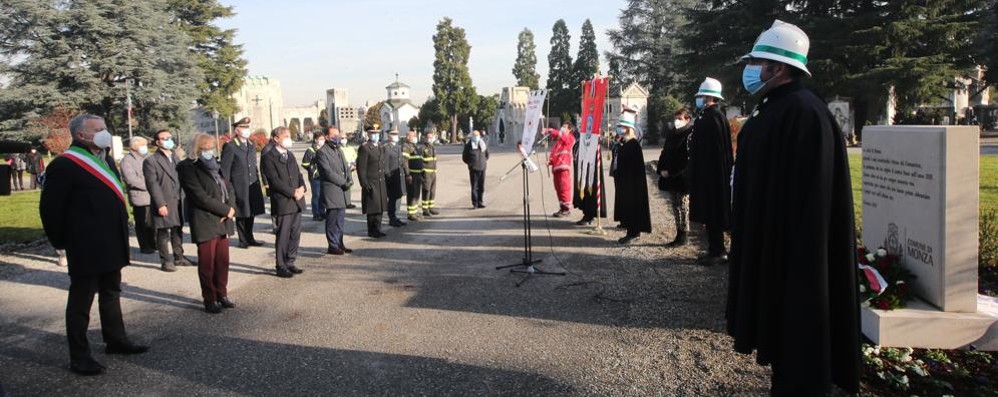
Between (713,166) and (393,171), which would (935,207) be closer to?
(713,166)

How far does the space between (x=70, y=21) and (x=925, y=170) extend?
137ft

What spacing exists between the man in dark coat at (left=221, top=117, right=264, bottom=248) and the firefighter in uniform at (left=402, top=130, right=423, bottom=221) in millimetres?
3578

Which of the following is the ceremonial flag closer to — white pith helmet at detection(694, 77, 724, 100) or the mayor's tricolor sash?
white pith helmet at detection(694, 77, 724, 100)

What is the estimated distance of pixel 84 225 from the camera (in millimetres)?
4977

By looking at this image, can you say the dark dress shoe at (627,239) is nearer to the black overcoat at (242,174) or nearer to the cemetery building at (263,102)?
the black overcoat at (242,174)

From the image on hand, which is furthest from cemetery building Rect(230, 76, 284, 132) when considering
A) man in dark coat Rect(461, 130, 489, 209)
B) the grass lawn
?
man in dark coat Rect(461, 130, 489, 209)

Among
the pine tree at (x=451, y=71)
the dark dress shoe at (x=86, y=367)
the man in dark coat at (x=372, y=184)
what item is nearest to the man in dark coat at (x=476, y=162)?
the man in dark coat at (x=372, y=184)

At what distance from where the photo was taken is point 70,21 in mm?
35375

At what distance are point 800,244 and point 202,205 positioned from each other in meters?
5.73

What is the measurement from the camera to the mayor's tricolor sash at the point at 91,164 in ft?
16.3

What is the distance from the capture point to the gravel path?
4.59 metres

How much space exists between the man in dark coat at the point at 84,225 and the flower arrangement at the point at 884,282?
5.86m

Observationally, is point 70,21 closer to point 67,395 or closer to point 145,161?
point 145,161

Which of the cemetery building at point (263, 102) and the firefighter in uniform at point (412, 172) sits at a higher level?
the cemetery building at point (263, 102)
